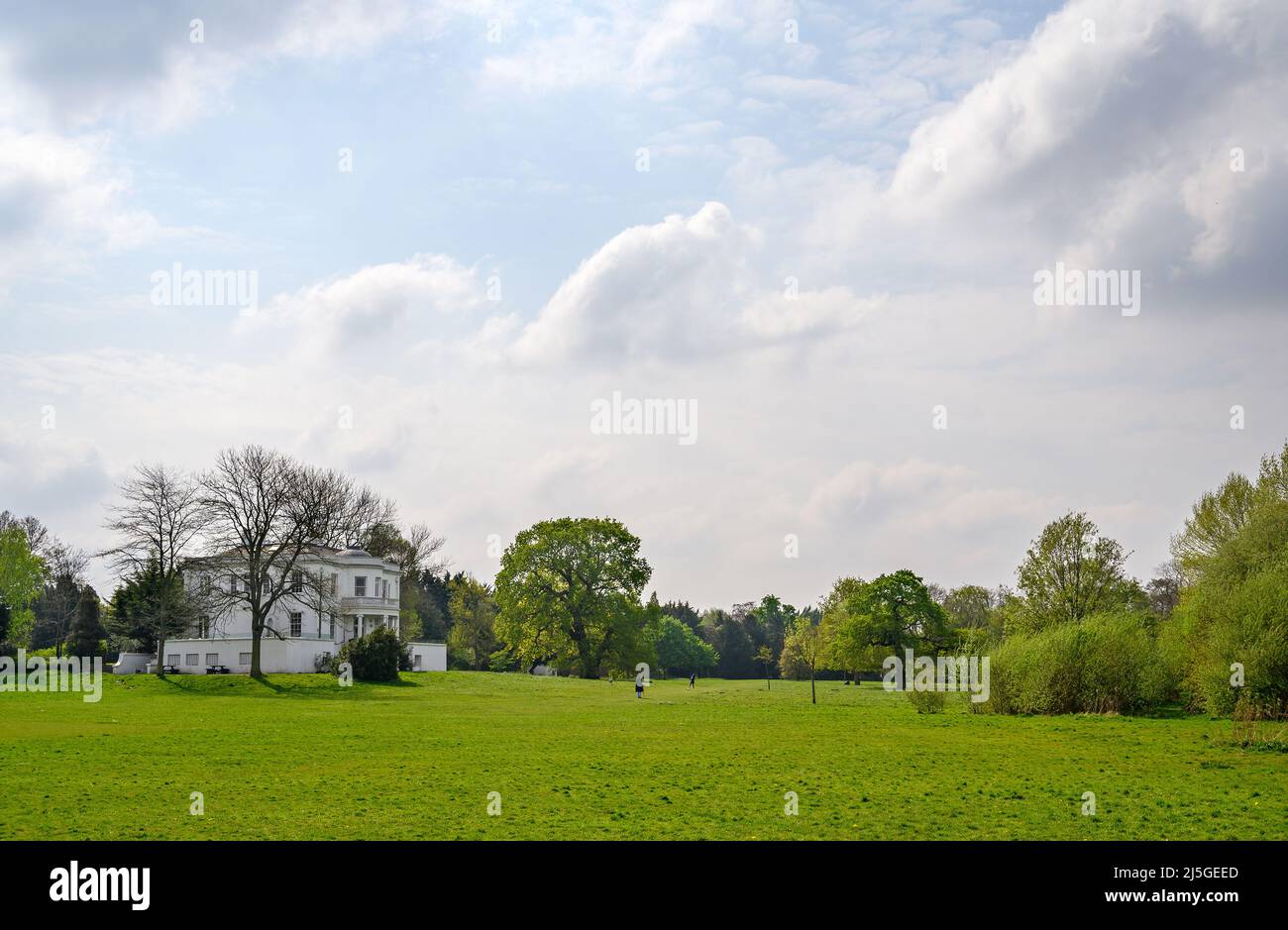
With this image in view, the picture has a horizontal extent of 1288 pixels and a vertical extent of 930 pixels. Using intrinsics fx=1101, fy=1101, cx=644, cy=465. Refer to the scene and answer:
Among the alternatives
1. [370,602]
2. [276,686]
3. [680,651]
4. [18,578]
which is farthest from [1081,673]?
[680,651]

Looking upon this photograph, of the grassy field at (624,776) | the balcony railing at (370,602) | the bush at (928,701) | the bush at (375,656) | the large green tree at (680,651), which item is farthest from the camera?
the large green tree at (680,651)

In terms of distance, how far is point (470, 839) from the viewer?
13.0 meters

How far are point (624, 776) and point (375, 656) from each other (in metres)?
44.5

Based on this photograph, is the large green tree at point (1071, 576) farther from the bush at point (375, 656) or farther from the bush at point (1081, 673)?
the bush at point (375, 656)

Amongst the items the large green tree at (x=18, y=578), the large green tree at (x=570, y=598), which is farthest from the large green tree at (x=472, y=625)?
the large green tree at (x=18, y=578)

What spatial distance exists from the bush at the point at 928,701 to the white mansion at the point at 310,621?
32.8 m

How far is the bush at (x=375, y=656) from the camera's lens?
6109 centimetres

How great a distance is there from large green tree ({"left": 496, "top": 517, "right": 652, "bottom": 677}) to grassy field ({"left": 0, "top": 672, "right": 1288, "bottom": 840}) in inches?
1591

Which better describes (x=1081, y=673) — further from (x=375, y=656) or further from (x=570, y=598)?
(x=570, y=598)

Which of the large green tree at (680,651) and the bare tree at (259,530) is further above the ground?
the bare tree at (259,530)

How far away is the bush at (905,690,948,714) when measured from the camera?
4028 centimetres

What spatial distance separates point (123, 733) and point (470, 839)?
19.4 meters
